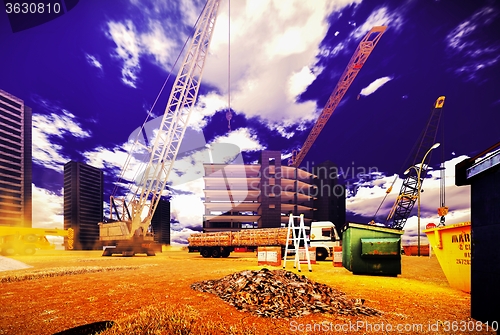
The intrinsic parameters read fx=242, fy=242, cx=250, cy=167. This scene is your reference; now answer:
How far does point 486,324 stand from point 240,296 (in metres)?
5.32

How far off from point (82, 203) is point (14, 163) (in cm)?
2353

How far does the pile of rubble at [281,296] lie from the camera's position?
230 inches

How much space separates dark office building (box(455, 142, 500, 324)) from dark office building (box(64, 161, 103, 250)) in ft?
335

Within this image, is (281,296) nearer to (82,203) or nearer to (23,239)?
(23,239)

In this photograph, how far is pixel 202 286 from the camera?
870cm

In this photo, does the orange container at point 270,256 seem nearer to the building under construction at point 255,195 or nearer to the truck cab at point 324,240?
the truck cab at point 324,240

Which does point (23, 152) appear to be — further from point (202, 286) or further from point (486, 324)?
point (486, 324)

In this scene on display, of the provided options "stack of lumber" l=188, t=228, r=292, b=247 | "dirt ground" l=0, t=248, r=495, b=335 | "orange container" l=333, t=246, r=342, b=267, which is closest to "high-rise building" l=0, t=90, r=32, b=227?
"stack of lumber" l=188, t=228, r=292, b=247

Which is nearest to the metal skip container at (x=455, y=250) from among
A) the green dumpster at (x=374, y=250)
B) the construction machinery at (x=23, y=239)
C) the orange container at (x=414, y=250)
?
the green dumpster at (x=374, y=250)

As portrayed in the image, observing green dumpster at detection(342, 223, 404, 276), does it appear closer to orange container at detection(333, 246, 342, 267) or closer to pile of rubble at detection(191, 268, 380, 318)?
orange container at detection(333, 246, 342, 267)

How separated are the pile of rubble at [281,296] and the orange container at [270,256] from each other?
30.3 ft

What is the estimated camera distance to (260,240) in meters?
24.5

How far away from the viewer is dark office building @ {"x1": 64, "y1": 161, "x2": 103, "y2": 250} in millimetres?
87250

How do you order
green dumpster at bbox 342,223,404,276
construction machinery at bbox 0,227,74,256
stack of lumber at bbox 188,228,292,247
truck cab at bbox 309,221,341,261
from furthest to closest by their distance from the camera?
construction machinery at bbox 0,227,74,256 < stack of lumber at bbox 188,228,292,247 < truck cab at bbox 309,221,341,261 < green dumpster at bbox 342,223,404,276
